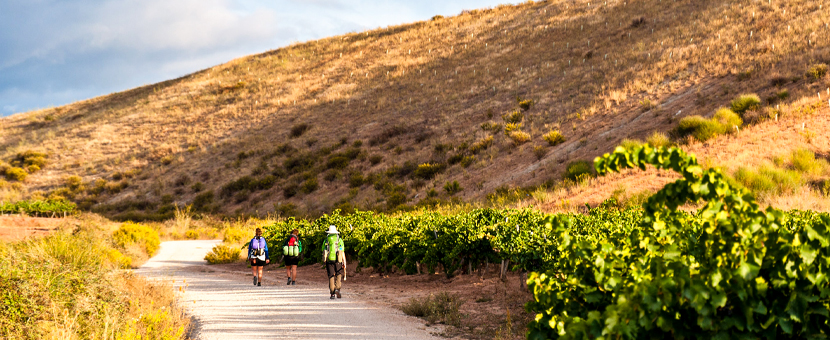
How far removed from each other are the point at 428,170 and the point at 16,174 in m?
37.9

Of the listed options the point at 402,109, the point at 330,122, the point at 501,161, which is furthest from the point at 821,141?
the point at 330,122

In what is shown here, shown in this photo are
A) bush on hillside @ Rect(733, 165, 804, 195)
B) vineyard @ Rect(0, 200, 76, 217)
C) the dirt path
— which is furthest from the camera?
vineyard @ Rect(0, 200, 76, 217)

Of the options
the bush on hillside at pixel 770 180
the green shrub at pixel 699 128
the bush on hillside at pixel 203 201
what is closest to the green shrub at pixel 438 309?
the bush on hillside at pixel 770 180

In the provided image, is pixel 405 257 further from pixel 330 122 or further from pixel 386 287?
pixel 330 122

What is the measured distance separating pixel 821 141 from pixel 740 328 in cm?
2084

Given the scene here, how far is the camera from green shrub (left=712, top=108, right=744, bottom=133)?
21906mm

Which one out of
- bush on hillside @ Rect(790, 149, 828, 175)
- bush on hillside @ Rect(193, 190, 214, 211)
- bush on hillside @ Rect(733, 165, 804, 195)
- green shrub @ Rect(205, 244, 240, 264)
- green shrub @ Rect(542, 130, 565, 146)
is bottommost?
green shrub @ Rect(205, 244, 240, 264)

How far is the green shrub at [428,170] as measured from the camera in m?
32.0

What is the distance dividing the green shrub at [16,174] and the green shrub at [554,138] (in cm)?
4450

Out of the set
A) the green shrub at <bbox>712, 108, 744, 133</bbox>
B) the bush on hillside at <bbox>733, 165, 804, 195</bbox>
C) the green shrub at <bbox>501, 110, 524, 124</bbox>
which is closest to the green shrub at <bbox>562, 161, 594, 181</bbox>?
the bush on hillside at <bbox>733, 165, 804, 195</bbox>

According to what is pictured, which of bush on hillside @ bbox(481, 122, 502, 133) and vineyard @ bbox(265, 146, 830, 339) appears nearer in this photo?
vineyard @ bbox(265, 146, 830, 339)

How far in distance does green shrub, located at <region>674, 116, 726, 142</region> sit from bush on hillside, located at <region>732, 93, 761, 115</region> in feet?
6.43

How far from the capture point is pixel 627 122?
27.7m

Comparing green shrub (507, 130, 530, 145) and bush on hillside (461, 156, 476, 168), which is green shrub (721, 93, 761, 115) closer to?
green shrub (507, 130, 530, 145)
